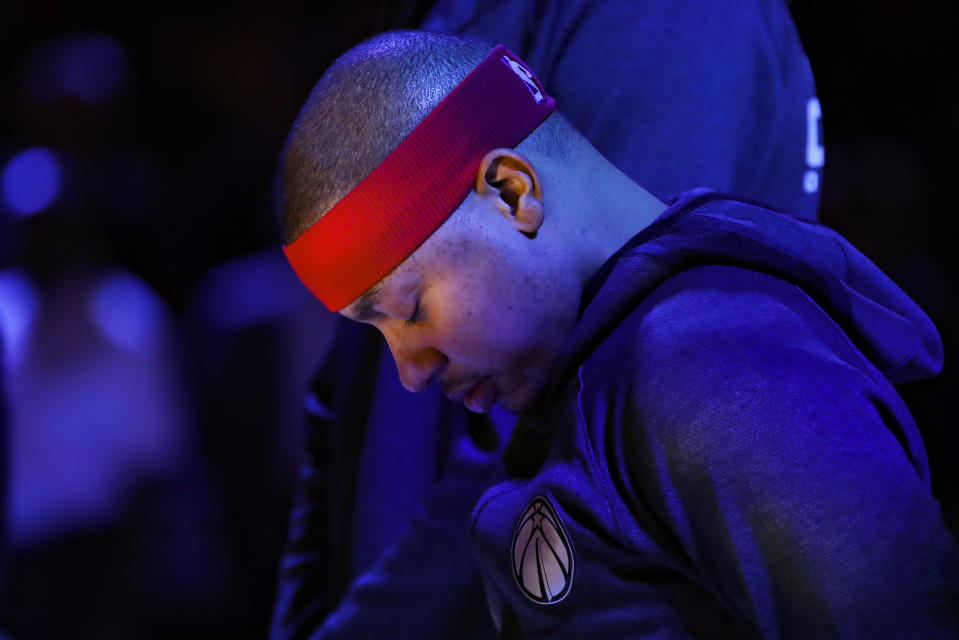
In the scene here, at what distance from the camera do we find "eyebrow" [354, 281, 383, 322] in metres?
0.90

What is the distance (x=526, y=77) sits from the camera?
95cm

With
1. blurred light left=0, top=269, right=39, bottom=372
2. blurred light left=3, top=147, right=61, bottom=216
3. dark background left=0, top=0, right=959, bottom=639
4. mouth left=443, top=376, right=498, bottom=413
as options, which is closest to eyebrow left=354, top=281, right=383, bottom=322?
mouth left=443, top=376, right=498, bottom=413

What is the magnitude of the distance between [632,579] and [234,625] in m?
1.81

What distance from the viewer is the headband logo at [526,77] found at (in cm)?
94

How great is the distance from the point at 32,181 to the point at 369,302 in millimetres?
2016

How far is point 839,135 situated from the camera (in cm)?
241

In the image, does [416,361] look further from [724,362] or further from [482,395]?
[724,362]

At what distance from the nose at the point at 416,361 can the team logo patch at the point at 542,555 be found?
0.53 feet

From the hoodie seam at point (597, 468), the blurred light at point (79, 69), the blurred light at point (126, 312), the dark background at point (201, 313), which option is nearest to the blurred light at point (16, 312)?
the dark background at point (201, 313)

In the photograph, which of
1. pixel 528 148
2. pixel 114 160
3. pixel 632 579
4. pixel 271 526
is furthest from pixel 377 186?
pixel 114 160

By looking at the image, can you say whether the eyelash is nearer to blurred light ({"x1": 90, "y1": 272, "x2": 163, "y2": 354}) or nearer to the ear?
the ear

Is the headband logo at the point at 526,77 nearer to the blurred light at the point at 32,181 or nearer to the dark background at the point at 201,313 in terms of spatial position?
the dark background at the point at 201,313

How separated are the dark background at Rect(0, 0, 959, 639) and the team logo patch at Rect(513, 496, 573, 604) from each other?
4.67 ft

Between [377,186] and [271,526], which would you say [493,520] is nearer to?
[377,186]
